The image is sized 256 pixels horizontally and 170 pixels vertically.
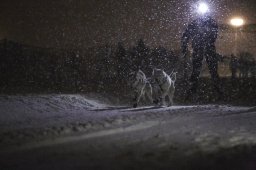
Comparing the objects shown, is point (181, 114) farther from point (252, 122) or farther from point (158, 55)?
point (158, 55)

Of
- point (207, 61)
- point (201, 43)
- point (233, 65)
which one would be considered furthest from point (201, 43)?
point (233, 65)

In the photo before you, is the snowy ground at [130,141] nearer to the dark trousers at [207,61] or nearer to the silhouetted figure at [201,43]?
the silhouetted figure at [201,43]

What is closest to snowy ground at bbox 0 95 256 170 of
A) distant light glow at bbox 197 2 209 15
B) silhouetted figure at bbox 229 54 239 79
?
distant light glow at bbox 197 2 209 15

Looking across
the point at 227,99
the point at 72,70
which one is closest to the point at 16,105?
the point at 227,99

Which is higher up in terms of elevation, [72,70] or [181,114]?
[72,70]

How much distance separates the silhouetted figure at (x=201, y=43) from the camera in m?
26.3

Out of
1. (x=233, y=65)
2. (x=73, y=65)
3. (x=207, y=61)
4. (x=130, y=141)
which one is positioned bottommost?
(x=130, y=141)

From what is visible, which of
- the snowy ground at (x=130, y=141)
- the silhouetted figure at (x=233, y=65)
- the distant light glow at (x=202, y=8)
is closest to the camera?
the snowy ground at (x=130, y=141)

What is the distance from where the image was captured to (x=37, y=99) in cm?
1948

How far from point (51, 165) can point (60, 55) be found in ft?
106

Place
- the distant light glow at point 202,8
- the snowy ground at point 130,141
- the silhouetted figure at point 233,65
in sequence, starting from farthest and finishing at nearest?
the silhouetted figure at point 233,65, the distant light glow at point 202,8, the snowy ground at point 130,141

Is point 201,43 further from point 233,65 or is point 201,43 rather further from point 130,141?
point 130,141

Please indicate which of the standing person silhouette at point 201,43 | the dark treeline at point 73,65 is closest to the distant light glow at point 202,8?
the standing person silhouette at point 201,43

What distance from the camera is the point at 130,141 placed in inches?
396
